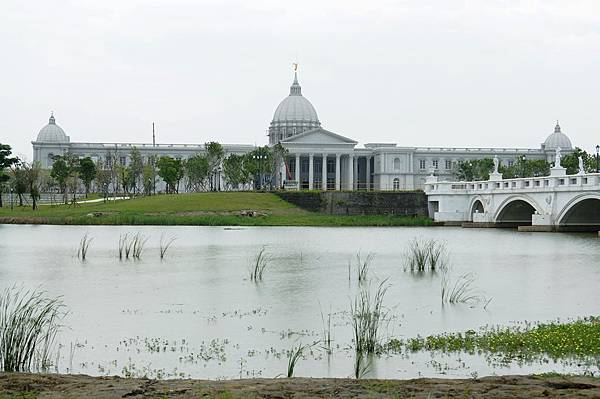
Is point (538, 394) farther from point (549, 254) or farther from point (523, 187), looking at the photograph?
point (523, 187)

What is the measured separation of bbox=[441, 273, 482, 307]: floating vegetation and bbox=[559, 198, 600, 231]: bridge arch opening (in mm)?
34409

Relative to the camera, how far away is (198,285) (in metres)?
28.1

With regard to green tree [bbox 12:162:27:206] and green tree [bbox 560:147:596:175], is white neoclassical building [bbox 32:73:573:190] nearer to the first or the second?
green tree [bbox 560:147:596:175]

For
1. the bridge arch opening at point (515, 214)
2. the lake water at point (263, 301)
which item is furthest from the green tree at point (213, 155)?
the lake water at point (263, 301)

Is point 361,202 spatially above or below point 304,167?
below

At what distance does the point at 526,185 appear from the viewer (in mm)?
70000

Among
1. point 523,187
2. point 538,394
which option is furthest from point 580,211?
point 538,394

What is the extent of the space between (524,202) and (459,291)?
49.2 m

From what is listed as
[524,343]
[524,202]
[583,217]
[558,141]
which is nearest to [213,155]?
[524,202]

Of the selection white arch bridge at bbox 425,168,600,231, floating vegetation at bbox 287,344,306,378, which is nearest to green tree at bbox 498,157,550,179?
white arch bridge at bbox 425,168,600,231

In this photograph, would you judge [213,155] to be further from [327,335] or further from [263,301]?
[327,335]

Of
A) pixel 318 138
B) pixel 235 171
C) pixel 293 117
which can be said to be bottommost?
pixel 235 171

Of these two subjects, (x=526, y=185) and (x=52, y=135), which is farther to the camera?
(x=52, y=135)

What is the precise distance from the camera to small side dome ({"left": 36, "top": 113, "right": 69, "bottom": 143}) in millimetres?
149375
